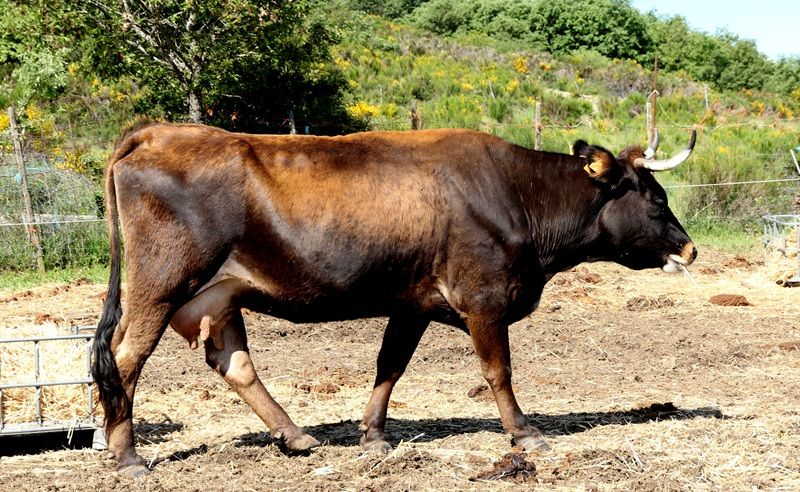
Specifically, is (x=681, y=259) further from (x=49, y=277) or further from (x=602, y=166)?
(x=49, y=277)

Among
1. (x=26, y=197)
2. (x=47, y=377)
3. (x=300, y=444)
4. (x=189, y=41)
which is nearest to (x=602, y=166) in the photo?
(x=300, y=444)

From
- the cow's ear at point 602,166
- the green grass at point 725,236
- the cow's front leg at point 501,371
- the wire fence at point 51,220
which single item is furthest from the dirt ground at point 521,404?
the green grass at point 725,236

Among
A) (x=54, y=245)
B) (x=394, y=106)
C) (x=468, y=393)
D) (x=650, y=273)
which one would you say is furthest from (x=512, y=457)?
(x=394, y=106)

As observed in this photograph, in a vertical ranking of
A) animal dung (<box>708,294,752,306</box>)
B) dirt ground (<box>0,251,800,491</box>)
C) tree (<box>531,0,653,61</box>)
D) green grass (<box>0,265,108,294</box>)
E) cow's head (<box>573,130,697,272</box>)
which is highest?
tree (<box>531,0,653,61</box>)

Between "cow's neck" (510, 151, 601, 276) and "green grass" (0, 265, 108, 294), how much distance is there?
8.75 metres

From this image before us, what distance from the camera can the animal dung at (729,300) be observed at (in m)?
12.4

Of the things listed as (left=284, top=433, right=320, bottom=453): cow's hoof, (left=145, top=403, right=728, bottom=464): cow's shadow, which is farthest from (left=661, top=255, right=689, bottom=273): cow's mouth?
(left=284, top=433, right=320, bottom=453): cow's hoof

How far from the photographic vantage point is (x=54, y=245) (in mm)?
15508

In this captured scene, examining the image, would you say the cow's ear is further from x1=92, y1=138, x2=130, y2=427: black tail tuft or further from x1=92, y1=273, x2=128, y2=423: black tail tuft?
x1=92, y1=273, x2=128, y2=423: black tail tuft

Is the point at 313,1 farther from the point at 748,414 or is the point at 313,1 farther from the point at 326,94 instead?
the point at 748,414

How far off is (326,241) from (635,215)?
94.3 inches

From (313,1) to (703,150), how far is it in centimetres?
985

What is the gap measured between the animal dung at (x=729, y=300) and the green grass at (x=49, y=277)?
27.3 feet

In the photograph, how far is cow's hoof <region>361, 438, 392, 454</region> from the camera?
20.6 ft
